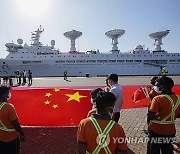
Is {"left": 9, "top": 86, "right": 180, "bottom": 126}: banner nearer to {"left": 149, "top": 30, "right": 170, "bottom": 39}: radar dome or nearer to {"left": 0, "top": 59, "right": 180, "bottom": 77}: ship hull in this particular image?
{"left": 0, "top": 59, "right": 180, "bottom": 77}: ship hull

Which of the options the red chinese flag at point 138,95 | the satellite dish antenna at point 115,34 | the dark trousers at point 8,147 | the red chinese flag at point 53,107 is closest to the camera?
the dark trousers at point 8,147

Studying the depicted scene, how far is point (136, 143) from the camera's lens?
5.90 meters

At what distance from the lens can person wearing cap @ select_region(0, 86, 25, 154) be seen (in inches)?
139

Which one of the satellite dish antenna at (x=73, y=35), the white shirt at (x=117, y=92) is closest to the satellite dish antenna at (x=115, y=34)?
the satellite dish antenna at (x=73, y=35)

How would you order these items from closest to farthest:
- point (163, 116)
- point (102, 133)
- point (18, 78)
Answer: point (102, 133), point (163, 116), point (18, 78)

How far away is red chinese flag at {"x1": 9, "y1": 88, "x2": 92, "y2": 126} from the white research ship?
51.0 meters

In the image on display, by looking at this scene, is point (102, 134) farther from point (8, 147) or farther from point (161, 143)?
point (8, 147)

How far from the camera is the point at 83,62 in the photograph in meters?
59.2

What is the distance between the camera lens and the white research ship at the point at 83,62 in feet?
191

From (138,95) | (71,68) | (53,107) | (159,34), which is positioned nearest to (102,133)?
(53,107)

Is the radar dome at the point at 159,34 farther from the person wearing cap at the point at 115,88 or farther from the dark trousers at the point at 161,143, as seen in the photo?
the dark trousers at the point at 161,143

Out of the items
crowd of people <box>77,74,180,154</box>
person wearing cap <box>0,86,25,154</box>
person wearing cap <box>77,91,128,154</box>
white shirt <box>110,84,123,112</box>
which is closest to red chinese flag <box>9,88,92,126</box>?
white shirt <box>110,84,123,112</box>

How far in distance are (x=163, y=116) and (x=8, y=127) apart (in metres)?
2.33

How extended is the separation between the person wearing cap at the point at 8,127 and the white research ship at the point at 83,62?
5411 cm
